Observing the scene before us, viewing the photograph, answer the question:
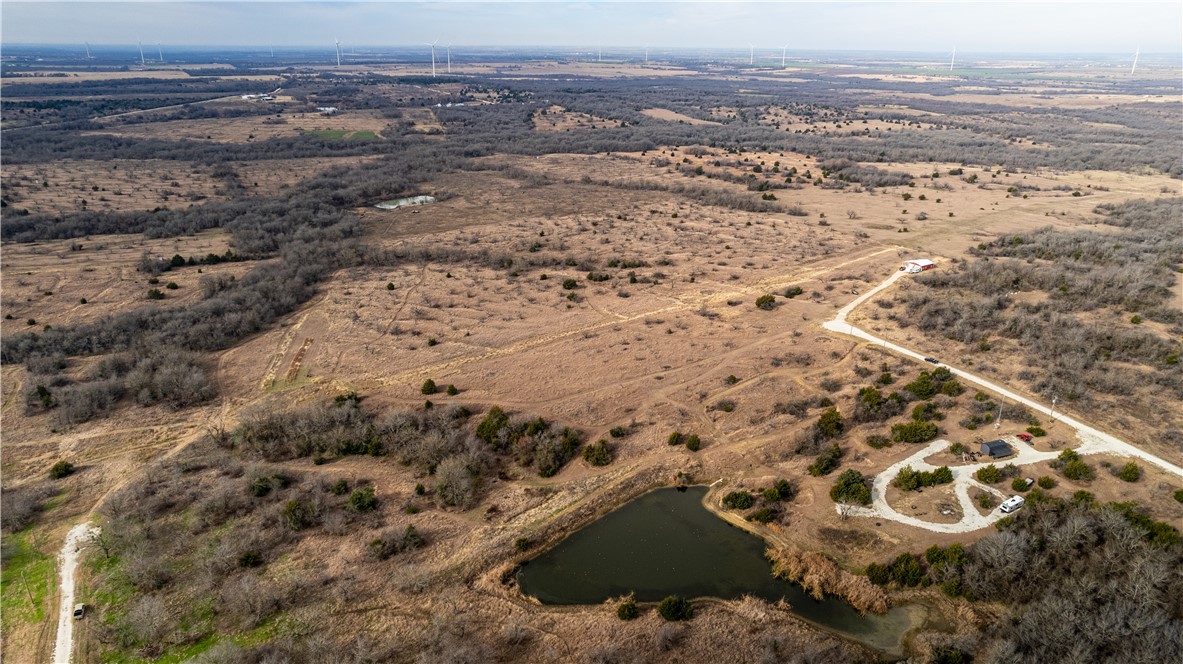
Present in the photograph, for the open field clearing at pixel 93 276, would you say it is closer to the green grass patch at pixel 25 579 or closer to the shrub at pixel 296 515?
the green grass patch at pixel 25 579

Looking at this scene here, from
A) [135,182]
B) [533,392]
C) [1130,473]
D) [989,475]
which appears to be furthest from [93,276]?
[1130,473]

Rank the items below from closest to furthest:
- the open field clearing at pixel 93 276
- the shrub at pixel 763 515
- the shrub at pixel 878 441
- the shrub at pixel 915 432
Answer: the shrub at pixel 763 515 → the shrub at pixel 878 441 → the shrub at pixel 915 432 → the open field clearing at pixel 93 276

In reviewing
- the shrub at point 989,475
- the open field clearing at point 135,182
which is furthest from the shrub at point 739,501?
the open field clearing at point 135,182

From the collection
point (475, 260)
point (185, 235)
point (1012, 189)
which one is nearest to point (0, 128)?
point (185, 235)

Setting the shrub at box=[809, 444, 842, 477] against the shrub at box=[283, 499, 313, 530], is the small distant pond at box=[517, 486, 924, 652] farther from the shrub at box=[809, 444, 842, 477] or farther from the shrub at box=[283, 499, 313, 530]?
the shrub at box=[283, 499, 313, 530]

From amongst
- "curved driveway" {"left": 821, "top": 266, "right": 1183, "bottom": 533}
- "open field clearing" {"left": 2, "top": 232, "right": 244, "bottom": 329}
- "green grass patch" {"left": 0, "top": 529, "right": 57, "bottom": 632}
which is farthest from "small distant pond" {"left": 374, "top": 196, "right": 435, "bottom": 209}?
"curved driveway" {"left": 821, "top": 266, "right": 1183, "bottom": 533}

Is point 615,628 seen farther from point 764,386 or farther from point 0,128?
point 0,128
